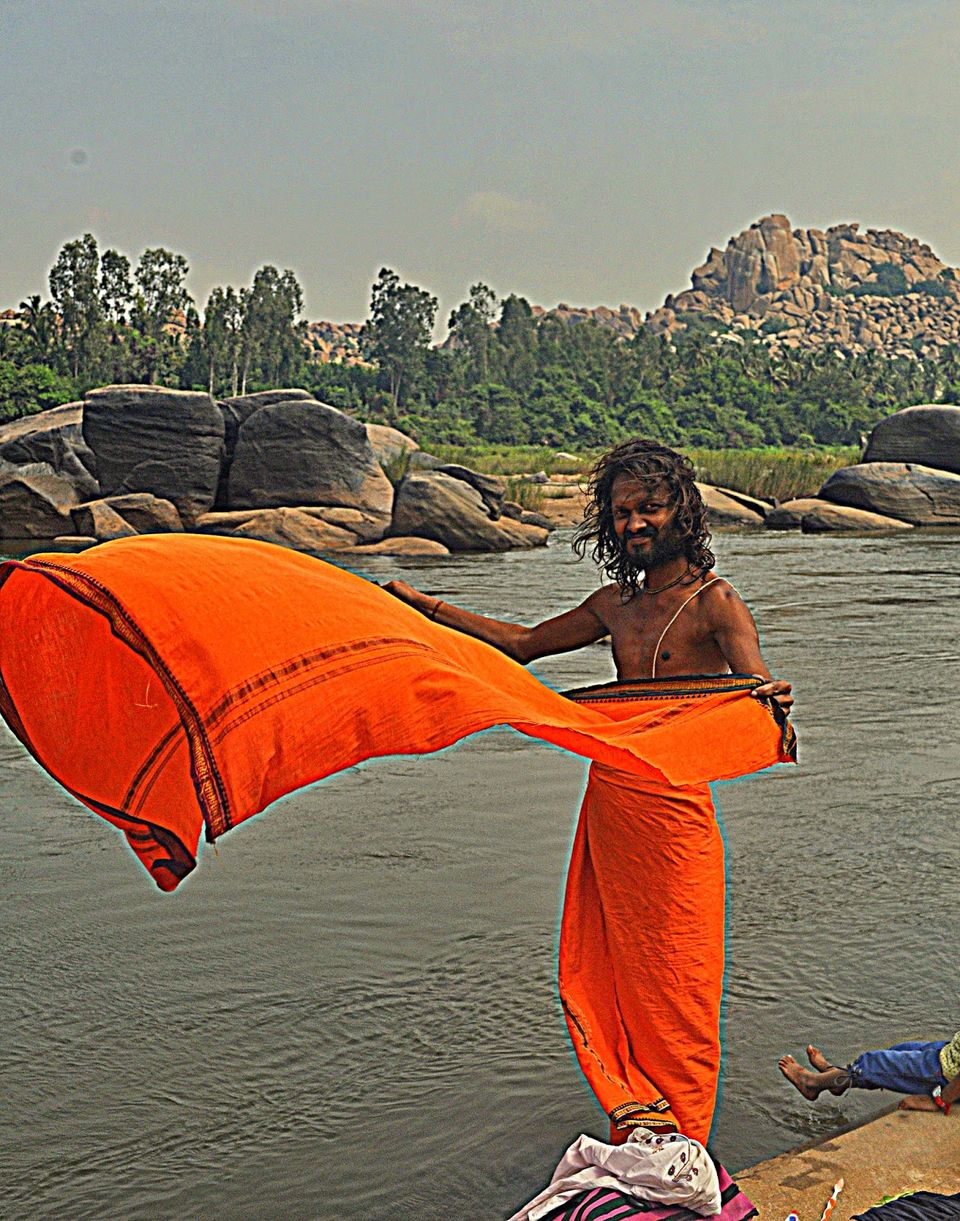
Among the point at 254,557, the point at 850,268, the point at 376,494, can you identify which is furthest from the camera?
the point at 850,268

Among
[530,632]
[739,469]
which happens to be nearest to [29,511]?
[739,469]

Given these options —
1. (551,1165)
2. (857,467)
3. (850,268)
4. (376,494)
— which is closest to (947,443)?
(857,467)

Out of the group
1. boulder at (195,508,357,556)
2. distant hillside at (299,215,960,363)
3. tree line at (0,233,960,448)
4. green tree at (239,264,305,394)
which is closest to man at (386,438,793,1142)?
boulder at (195,508,357,556)

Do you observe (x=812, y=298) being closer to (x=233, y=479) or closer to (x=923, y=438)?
(x=923, y=438)

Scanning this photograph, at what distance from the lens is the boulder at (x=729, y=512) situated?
3241 cm

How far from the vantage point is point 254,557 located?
9.34 ft

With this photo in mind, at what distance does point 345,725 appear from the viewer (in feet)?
8.79

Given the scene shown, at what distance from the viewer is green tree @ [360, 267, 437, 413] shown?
6662cm

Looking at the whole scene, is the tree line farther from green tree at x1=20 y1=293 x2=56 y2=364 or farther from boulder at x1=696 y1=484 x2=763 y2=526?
boulder at x1=696 y1=484 x2=763 y2=526

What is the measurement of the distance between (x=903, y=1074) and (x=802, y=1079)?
353 millimetres

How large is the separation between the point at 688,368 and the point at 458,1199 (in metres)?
68.6

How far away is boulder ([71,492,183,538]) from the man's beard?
22370 mm

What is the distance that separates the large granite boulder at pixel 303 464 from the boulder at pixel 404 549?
1931 mm

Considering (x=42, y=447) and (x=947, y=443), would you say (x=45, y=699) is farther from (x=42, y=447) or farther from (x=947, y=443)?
(x=947, y=443)
